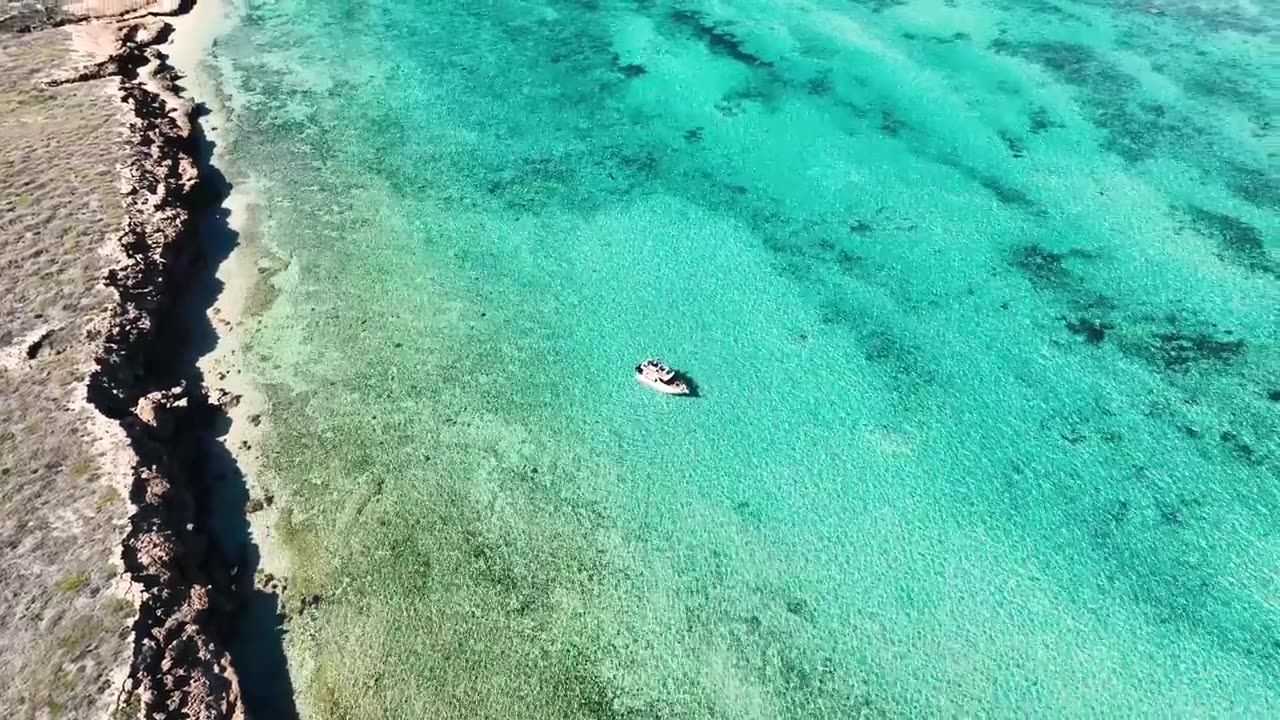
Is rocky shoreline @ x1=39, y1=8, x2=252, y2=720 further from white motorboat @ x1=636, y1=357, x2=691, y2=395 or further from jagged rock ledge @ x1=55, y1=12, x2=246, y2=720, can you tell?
white motorboat @ x1=636, y1=357, x2=691, y2=395

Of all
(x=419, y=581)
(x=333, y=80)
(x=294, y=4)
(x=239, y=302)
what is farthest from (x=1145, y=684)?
(x=294, y=4)

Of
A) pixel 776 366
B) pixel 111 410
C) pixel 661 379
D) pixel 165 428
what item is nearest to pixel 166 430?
pixel 165 428

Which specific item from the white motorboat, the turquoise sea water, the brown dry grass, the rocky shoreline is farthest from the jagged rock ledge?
the white motorboat

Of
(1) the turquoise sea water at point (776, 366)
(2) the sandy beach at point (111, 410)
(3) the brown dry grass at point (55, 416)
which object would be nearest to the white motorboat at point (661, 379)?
(1) the turquoise sea water at point (776, 366)

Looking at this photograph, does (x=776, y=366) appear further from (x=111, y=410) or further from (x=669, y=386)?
(x=111, y=410)

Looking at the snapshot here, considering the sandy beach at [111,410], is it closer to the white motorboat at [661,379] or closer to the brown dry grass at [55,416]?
the brown dry grass at [55,416]

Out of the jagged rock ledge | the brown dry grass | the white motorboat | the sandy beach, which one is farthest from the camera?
the white motorboat

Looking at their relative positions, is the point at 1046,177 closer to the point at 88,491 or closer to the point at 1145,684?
the point at 1145,684
